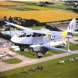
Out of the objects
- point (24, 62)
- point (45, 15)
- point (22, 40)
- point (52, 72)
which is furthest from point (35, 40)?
point (45, 15)

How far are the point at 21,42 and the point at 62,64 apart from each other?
20.8 meters

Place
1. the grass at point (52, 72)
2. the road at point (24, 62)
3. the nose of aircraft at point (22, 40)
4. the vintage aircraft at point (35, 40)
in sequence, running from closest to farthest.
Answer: the nose of aircraft at point (22, 40), the vintage aircraft at point (35, 40), the grass at point (52, 72), the road at point (24, 62)

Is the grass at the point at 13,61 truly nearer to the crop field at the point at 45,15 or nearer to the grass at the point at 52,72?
the grass at the point at 52,72

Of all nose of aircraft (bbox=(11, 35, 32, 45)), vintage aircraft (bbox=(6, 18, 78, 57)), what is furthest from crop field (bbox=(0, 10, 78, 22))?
nose of aircraft (bbox=(11, 35, 32, 45))

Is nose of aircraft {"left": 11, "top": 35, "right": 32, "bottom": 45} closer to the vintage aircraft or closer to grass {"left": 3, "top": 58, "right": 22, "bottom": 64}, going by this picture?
the vintage aircraft

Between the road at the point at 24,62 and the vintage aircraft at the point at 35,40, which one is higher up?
the vintage aircraft at the point at 35,40

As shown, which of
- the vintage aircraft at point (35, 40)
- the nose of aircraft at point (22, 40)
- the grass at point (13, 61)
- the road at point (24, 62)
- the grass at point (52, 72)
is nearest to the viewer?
the nose of aircraft at point (22, 40)

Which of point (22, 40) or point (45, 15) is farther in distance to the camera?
point (45, 15)

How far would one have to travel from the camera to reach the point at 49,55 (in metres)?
67.3

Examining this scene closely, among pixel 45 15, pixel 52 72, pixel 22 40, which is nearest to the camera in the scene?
pixel 22 40

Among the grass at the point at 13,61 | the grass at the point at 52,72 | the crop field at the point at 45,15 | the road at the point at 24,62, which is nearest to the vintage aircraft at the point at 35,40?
the grass at the point at 52,72

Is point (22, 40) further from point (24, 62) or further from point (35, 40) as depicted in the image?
point (24, 62)

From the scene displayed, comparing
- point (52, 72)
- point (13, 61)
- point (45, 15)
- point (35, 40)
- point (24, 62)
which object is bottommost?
point (52, 72)

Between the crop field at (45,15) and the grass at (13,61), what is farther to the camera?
the crop field at (45,15)
